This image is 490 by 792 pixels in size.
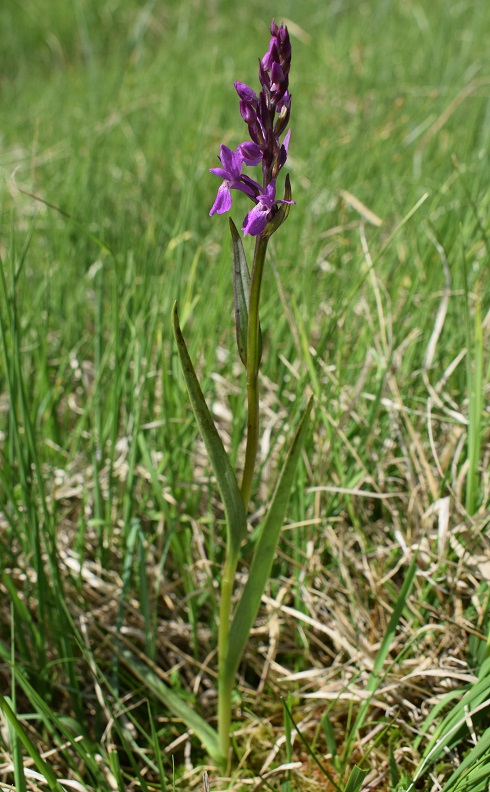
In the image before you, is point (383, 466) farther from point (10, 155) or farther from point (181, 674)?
point (10, 155)

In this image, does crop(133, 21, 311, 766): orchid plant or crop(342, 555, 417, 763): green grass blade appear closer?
crop(133, 21, 311, 766): orchid plant

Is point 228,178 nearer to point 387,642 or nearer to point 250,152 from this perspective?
point 250,152

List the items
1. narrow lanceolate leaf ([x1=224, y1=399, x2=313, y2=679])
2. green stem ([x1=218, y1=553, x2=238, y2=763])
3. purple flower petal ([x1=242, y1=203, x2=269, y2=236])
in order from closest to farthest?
purple flower petal ([x1=242, y1=203, x2=269, y2=236]) → narrow lanceolate leaf ([x1=224, y1=399, x2=313, y2=679]) → green stem ([x1=218, y1=553, x2=238, y2=763])

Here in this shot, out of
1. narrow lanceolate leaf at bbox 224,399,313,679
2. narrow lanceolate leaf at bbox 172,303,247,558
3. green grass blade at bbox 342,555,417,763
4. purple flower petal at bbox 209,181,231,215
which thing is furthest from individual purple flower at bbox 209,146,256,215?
green grass blade at bbox 342,555,417,763

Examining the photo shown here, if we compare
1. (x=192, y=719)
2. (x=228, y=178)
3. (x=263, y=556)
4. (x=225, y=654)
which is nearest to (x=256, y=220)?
(x=228, y=178)

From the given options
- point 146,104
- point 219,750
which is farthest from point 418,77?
point 219,750

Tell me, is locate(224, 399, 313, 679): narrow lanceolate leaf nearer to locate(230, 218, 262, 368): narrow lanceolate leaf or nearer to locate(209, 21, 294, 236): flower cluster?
locate(230, 218, 262, 368): narrow lanceolate leaf

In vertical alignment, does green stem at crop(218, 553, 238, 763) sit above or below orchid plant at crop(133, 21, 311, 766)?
below

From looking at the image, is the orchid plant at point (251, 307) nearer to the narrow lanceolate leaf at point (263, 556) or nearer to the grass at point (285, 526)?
the narrow lanceolate leaf at point (263, 556)
